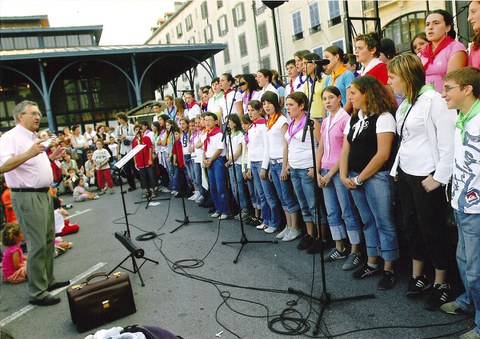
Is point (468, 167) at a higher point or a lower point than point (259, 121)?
lower

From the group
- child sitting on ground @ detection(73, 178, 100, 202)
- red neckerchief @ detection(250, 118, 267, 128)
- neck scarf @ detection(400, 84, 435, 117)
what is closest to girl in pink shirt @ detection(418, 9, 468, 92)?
neck scarf @ detection(400, 84, 435, 117)

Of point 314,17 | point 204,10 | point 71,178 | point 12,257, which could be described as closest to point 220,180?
point 12,257

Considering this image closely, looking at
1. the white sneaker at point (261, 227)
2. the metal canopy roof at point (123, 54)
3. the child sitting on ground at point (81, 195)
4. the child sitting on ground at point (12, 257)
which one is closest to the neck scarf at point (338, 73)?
the white sneaker at point (261, 227)

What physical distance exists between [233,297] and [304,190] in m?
1.62

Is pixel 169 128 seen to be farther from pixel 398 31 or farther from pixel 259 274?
pixel 398 31

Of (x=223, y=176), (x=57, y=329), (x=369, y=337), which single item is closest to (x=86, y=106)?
(x=223, y=176)

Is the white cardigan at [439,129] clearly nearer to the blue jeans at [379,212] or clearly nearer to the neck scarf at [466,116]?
the neck scarf at [466,116]

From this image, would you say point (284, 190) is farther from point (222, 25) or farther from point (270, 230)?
point (222, 25)

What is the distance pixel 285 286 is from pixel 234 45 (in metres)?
33.8

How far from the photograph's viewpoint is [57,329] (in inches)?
138

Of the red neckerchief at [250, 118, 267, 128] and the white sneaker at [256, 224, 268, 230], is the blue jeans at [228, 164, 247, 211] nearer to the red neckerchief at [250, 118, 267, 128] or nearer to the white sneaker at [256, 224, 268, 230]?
the white sneaker at [256, 224, 268, 230]

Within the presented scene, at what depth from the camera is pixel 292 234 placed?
5062mm

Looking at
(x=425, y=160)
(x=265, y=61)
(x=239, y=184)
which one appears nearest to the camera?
(x=425, y=160)

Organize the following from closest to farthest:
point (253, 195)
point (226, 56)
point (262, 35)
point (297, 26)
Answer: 1. point (253, 195)
2. point (297, 26)
3. point (262, 35)
4. point (226, 56)
